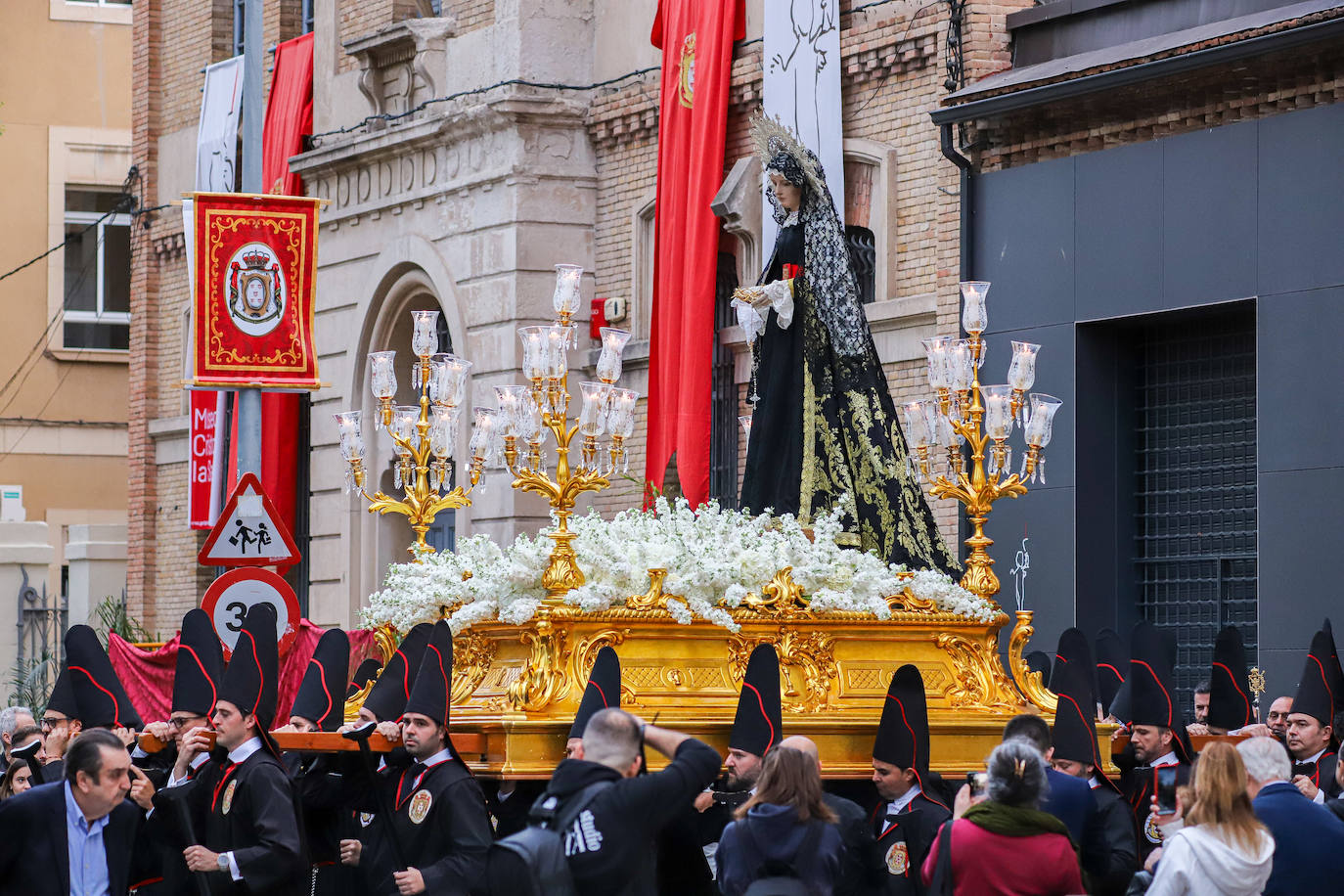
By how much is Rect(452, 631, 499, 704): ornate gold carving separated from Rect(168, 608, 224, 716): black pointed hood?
3.73 feet

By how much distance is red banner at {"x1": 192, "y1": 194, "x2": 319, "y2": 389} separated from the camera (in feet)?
51.2

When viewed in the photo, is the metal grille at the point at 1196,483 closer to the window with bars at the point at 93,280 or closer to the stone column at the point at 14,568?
the stone column at the point at 14,568

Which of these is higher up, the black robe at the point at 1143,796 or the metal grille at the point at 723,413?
the metal grille at the point at 723,413

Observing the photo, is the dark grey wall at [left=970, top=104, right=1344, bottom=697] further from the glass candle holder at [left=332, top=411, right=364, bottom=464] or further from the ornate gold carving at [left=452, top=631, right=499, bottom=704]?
the ornate gold carving at [left=452, top=631, right=499, bottom=704]

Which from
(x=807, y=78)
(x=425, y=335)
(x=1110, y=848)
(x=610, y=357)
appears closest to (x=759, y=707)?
(x=1110, y=848)

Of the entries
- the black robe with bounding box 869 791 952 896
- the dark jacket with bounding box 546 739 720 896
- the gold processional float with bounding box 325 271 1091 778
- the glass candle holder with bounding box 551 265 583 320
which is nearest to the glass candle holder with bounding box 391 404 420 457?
the gold processional float with bounding box 325 271 1091 778

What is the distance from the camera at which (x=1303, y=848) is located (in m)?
7.95

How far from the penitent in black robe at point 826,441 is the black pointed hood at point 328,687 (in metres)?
2.35

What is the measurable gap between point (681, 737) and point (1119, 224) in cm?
898

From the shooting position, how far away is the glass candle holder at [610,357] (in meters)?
11.1

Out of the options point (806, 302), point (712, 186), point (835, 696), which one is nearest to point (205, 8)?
point (712, 186)

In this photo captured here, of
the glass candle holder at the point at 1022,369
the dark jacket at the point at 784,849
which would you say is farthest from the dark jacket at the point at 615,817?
the glass candle holder at the point at 1022,369

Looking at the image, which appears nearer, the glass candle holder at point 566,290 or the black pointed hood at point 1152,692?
the black pointed hood at point 1152,692

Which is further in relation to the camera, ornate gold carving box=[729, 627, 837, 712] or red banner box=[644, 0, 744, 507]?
red banner box=[644, 0, 744, 507]
